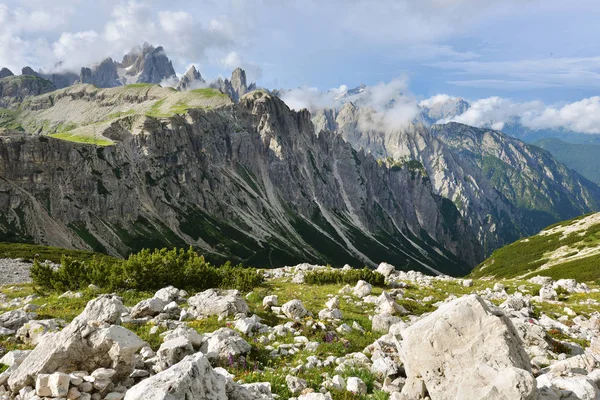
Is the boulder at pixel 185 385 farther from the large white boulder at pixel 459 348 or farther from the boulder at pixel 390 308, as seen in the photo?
the boulder at pixel 390 308

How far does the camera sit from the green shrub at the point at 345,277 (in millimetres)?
37625

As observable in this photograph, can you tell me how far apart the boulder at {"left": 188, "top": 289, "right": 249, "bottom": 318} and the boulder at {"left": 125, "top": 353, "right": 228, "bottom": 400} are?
11.2m

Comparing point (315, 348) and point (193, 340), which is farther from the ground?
point (193, 340)

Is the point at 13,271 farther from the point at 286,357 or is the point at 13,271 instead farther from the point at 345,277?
the point at 286,357

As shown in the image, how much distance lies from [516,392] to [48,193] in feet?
717

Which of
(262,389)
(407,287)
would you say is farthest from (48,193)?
(262,389)

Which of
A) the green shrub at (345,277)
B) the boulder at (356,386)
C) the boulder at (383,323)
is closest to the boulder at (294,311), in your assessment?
the boulder at (383,323)

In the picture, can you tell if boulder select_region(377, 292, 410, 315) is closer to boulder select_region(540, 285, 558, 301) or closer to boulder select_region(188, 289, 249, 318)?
boulder select_region(188, 289, 249, 318)

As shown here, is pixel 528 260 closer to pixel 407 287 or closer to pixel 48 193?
pixel 407 287

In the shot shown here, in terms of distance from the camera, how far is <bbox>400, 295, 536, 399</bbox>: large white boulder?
8.98 m

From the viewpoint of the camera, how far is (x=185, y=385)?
7.42 m

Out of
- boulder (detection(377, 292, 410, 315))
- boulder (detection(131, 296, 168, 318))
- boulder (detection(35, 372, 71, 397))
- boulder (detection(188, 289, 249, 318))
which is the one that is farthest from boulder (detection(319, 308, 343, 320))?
boulder (detection(35, 372, 71, 397))

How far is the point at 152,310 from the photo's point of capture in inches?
736

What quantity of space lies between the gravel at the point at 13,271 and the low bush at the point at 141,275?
93.8ft
